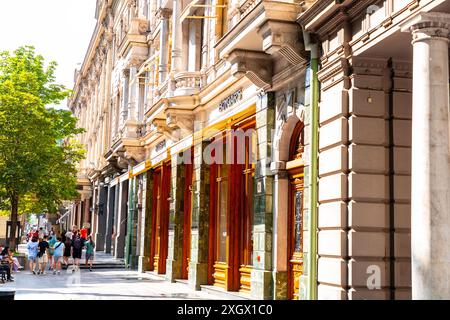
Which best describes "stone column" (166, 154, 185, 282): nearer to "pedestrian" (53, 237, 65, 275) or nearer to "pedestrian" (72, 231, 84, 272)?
"pedestrian" (53, 237, 65, 275)

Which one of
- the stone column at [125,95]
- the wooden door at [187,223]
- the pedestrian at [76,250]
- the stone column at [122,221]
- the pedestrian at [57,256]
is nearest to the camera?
the wooden door at [187,223]

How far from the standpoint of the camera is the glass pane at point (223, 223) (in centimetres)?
1702

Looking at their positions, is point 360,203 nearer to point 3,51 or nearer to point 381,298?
point 381,298

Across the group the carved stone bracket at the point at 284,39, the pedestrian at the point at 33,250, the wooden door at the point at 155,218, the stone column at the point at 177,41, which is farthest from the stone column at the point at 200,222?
the pedestrian at the point at 33,250

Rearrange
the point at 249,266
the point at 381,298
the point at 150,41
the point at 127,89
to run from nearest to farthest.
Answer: the point at 381,298, the point at 249,266, the point at 150,41, the point at 127,89

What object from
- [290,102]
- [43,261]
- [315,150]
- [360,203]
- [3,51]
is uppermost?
[3,51]

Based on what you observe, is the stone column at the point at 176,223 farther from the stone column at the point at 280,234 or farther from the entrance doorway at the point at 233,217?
the stone column at the point at 280,234

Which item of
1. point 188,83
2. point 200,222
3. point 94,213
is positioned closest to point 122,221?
point 94,213

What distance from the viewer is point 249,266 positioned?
15070 millimetres

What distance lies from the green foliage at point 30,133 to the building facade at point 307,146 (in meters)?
8.69

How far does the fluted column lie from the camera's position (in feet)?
25.7

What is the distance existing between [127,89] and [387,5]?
2234 centimetres
